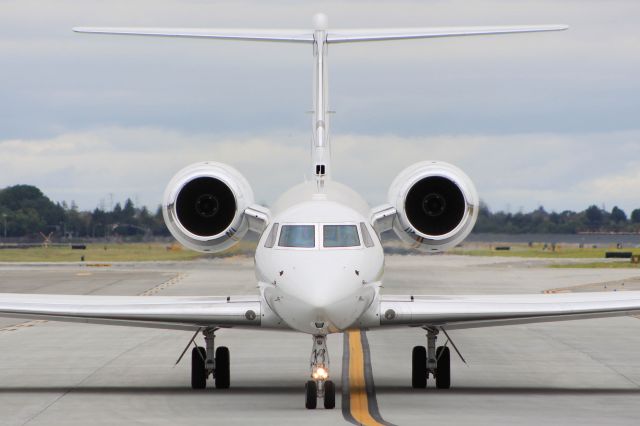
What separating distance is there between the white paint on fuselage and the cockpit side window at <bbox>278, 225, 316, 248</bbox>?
78 millimetres

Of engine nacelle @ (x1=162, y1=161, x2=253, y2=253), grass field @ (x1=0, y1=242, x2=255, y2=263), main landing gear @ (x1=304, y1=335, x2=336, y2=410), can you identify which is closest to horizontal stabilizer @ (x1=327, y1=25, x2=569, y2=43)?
engine nacelle @ (x1=162, y1=161, x2=253, y2=253)

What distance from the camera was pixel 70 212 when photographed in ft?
333

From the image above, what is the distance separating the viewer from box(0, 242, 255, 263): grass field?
78.9m

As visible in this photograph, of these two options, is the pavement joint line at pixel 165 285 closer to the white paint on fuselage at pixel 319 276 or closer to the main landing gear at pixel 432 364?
the main landing gear at pixel 432 364

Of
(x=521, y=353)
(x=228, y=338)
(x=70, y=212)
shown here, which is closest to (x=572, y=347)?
(x=521, y=353)

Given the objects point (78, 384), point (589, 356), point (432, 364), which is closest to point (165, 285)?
point (589, 356)

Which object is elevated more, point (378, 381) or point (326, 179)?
point (326, 179)

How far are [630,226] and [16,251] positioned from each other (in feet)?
191

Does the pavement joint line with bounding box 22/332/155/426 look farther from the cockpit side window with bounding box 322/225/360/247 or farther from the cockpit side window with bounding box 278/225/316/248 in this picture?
the cockpit side window with bounding box 322/225/360/247

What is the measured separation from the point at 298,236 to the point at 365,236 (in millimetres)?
976

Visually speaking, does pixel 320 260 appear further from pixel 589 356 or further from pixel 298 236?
pixel 589 356

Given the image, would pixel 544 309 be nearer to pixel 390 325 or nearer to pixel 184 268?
pixel 390 325

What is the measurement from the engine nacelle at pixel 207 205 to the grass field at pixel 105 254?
55.6 meters

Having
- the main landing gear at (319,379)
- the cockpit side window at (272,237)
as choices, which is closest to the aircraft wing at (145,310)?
the cockpit side window at (272,237)
